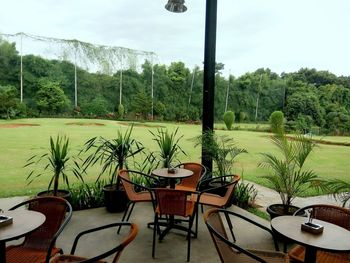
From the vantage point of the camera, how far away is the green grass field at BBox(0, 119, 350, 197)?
19.1ft

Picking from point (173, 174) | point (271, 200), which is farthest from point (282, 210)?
point (271, 200)

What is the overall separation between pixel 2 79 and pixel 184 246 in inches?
255

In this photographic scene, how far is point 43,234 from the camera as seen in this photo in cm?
203

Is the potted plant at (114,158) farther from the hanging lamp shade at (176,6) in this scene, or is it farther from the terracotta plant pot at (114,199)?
the hanging lamp shade at (176,6)

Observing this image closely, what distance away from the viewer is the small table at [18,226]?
1.48m

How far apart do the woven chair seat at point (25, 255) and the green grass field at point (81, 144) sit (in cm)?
344

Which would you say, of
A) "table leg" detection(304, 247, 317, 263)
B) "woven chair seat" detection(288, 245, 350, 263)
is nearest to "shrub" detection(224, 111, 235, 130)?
"woven chair seat" detection(288, 245, 350, 263)

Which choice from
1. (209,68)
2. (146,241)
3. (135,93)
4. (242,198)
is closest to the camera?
(146,241)

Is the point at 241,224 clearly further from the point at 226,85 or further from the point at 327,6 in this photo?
the point at 226,85

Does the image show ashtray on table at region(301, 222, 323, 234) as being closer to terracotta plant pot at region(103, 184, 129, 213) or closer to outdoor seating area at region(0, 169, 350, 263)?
outdoor seating area at region(0, 169, 350, 263)

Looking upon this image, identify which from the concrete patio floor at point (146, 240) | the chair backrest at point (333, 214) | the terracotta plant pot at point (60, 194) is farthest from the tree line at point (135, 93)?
the chair backrest at point (333, 214)

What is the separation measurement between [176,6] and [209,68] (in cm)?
109

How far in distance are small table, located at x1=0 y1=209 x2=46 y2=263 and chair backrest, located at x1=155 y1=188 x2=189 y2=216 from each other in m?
1.07

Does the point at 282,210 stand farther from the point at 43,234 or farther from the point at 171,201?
the point at 43,234
